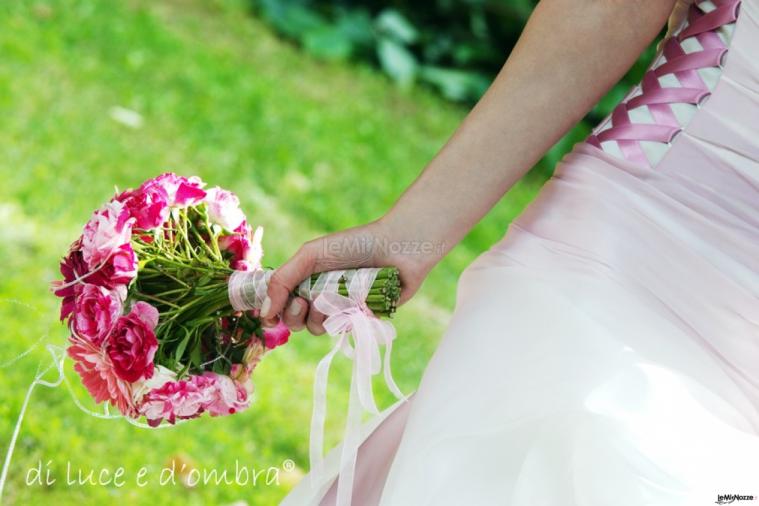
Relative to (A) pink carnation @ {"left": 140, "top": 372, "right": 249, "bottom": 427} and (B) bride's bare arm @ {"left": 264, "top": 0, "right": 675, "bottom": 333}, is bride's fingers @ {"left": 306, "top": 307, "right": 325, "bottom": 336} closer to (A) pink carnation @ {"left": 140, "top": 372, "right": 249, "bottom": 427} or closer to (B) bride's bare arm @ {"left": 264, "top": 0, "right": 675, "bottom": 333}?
(B) bride's bare arm @ {"left": 264, "top": 0, "right": 675, "bottom": 333}

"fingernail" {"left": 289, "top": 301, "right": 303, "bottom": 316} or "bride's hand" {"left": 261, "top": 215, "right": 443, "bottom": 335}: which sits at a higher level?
"bride's hand" {"left": 261, "top": 215, "right": 443, "bottom": 335}

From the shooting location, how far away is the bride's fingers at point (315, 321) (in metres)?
1.76

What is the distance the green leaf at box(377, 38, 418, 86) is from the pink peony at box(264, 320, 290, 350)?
435 cm

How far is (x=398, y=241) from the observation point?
1.69 meters

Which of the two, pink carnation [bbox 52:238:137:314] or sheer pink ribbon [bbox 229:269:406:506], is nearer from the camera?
sheer pink ribbon [bbox 229:269:406:506]

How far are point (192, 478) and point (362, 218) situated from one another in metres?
2.03

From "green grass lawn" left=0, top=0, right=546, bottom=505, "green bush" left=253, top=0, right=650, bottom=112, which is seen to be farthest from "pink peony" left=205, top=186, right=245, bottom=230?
"green bush" left=253, top=0, right=650, bottom=112

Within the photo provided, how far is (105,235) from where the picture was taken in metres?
1.88

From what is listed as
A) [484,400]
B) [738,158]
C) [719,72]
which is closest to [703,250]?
[738,158]

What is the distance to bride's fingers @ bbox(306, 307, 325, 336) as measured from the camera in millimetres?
1757

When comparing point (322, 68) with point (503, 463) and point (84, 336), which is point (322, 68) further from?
point (503, 463)

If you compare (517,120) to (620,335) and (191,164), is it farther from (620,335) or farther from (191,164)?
(191,164)

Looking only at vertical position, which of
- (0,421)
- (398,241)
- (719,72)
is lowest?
(0,421)

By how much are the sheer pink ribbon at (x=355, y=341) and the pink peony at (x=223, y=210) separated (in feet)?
1.29
